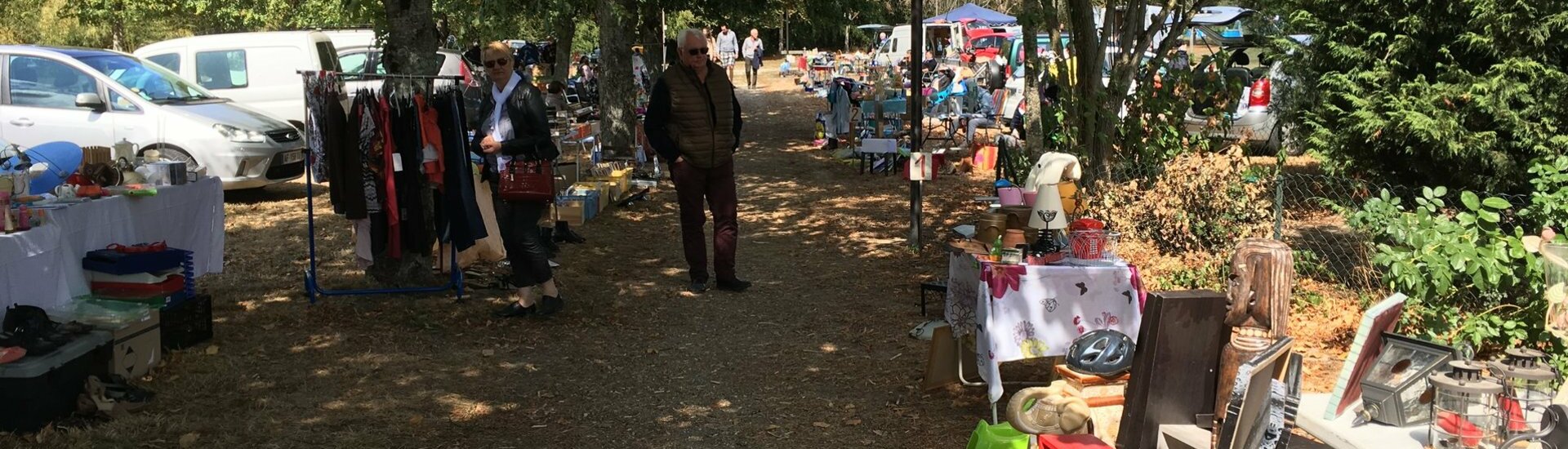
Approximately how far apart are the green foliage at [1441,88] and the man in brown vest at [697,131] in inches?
163

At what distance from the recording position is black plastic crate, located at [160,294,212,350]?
19.7 ft

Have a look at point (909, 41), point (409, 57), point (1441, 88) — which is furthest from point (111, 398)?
point (909, 41)

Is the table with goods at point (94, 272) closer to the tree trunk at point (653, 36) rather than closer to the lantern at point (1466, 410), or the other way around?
the lantern at point (1466, 410)

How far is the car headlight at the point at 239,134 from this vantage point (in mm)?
11023

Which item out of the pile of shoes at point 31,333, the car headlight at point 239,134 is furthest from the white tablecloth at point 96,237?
the car headlight at point 239,134

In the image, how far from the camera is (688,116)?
23.7 feet

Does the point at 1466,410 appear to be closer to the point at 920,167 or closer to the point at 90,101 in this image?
the point at 920,167

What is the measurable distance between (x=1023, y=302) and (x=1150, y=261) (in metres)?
3.41

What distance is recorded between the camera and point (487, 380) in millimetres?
5793

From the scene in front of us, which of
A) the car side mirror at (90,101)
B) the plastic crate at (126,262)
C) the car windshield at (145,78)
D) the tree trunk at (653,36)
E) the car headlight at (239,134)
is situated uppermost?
the tree trunk at (653,36)

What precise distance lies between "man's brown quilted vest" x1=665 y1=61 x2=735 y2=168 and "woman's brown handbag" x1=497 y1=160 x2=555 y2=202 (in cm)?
91

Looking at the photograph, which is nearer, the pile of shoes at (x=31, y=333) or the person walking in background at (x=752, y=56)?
the pile of shoes at (x=31, y=333)

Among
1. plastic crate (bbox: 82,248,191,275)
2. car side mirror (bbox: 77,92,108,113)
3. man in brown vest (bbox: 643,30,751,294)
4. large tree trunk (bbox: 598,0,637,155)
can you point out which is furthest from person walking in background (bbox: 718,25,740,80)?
plastic crate (bbox: 82,248,191,275)

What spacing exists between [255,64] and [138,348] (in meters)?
10.1
